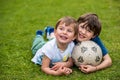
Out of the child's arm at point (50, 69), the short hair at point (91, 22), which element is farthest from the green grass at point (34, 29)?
the short hair at point (91, 22)

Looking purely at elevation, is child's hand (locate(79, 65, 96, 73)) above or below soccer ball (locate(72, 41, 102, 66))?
below

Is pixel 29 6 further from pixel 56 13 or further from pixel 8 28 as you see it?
pixel 8 28

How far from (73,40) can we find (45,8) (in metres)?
4.42

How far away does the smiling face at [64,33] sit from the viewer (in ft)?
13.9

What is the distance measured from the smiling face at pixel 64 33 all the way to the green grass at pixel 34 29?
50 centimetres

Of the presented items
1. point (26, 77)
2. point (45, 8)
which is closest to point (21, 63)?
point (26, 77)

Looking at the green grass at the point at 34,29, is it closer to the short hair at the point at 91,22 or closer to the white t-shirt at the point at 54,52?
the white t-shirt at the point at 54,52

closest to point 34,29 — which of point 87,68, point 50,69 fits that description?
point 50,69

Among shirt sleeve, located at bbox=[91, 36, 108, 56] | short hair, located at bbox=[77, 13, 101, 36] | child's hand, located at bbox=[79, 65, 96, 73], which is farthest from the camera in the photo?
shirt sleeve, located at bbox=[91, 36, 108, 56]

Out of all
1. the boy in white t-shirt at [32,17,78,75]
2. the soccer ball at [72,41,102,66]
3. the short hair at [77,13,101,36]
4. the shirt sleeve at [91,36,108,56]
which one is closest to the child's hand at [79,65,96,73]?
the soccer ball at [72,41,102,66]

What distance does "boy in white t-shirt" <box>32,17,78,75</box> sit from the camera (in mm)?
4238

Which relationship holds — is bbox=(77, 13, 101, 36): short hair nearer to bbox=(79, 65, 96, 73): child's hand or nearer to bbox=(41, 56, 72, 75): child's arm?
bbox=(79, 65, 96, 73): child's hand

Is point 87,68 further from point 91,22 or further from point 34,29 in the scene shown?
point 34,29

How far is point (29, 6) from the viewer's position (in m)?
9.05
